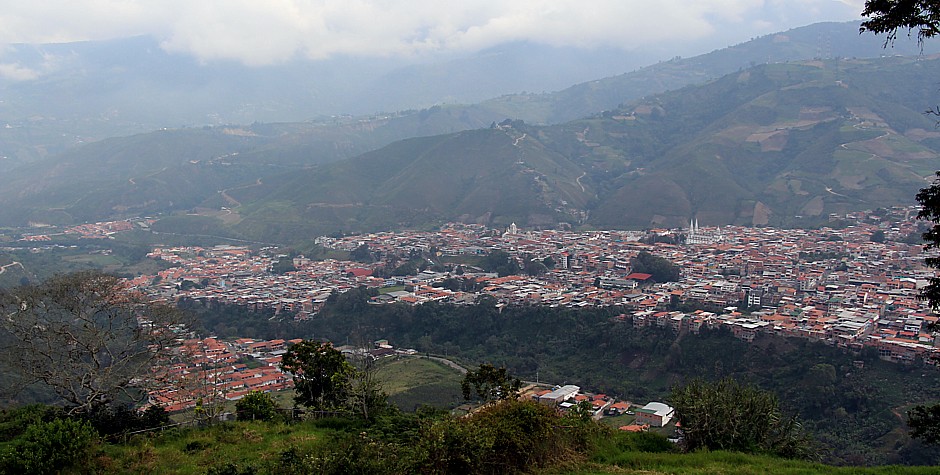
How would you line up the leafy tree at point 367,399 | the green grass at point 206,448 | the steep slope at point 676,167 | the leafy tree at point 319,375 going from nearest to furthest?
the green grass at point 206,448
the leafy tree at point 367,399
the leafy tree at point 319,375
the steep slope at point 676,167

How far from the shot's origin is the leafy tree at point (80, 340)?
1128 cm

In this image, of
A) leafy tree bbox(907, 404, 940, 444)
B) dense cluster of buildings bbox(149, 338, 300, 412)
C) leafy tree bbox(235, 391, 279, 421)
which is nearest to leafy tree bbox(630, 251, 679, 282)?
dense cluster of buildings bbox(149, 338, 300, 412)

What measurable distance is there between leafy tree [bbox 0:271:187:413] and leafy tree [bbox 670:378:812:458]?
10118 mm

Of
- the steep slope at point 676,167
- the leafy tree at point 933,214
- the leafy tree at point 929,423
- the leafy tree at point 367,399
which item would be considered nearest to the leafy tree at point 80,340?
the leafy tree at point 367,399

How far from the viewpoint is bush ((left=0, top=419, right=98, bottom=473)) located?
7.64m

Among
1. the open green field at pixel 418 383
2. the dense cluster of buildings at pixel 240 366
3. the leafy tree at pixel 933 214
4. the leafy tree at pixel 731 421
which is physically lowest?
the open green field at pixel 418 383

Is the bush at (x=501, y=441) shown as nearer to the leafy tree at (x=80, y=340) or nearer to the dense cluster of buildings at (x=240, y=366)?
the leafy tree at (x=80, y=340)

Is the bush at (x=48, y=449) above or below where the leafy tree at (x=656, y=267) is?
above

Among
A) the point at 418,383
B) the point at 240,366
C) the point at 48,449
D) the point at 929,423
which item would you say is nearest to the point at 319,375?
the point at 48,449

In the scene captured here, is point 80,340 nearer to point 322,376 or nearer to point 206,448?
point 206,448

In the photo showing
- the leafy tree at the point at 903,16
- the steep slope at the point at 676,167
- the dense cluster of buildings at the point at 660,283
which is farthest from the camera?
the steep slope at the point at 676,167

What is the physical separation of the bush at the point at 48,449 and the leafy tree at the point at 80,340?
10.3 ft

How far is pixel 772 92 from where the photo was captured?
106 metres

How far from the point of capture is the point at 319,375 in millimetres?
14641
